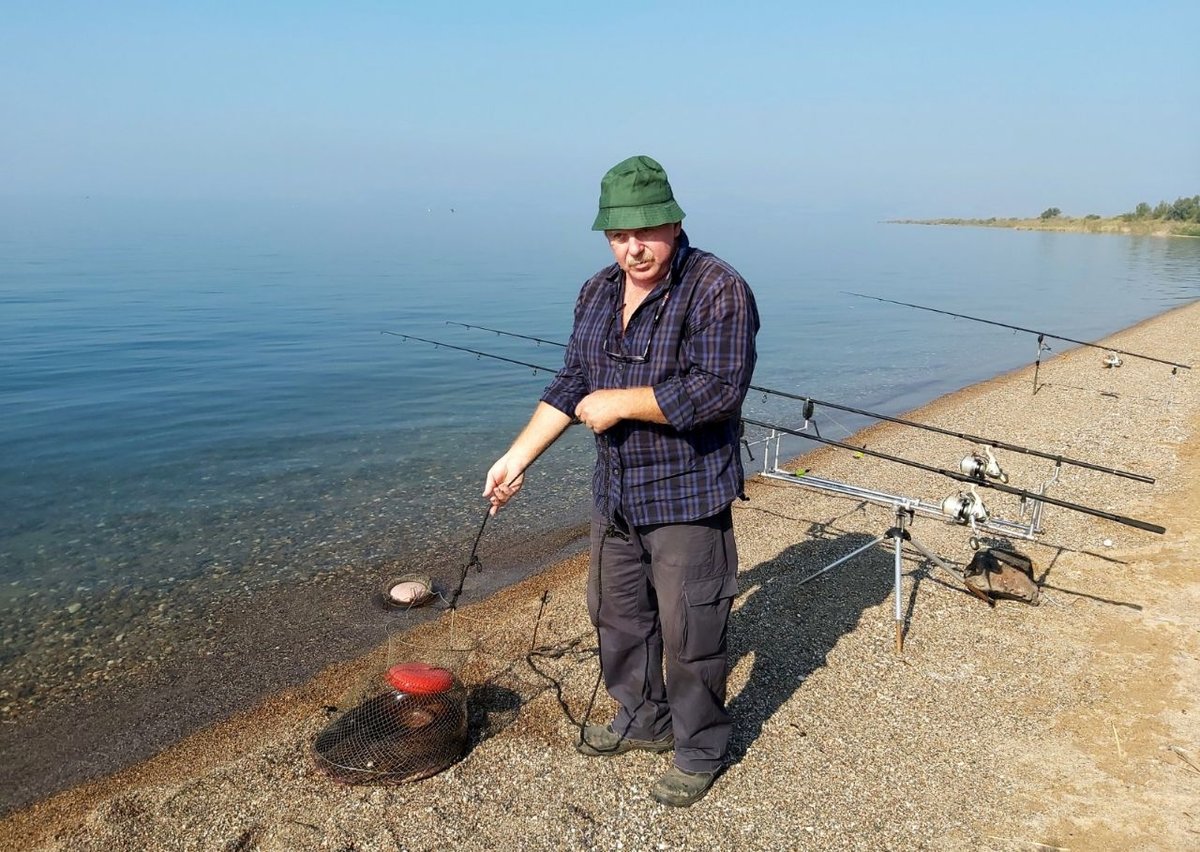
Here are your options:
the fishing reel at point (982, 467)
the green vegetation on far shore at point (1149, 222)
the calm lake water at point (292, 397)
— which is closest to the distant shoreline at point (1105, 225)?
the green vegetation on far shore at point (1149, 222)

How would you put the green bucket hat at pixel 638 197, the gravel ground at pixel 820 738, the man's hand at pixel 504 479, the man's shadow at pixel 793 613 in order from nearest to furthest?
1. the green bucket hat at pixel 638 197
2. the man's hand at pixel 504 479
3. the gravel ground at pixel 820 738
4. the man's shadow at pixel 793 613

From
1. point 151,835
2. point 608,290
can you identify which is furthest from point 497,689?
point 608,290

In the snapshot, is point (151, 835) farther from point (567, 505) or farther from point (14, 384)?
point (14, 384)

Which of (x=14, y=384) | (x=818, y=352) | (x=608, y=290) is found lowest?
(x=818, y=352)

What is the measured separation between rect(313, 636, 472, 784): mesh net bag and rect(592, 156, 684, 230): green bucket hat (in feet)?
8.44

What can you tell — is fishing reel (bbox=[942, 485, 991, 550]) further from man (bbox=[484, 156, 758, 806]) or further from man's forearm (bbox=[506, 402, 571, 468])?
man's forearm (bbox=[506, 402, 571, 468])

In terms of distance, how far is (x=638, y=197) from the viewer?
10.7 ft

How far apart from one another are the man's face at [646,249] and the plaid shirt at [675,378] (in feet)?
0.18

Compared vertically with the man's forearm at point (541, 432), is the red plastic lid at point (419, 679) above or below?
below

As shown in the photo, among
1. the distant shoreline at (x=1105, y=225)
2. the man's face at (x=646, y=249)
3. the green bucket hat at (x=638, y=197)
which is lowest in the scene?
the distant shoreline at (x=1105, y=225)

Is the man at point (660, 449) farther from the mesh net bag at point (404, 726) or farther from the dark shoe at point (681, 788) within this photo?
the mesh net bag at point (404, 726)

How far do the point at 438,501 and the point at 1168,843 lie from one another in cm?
778

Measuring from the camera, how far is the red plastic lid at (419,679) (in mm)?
4438

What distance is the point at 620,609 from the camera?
156 inches
